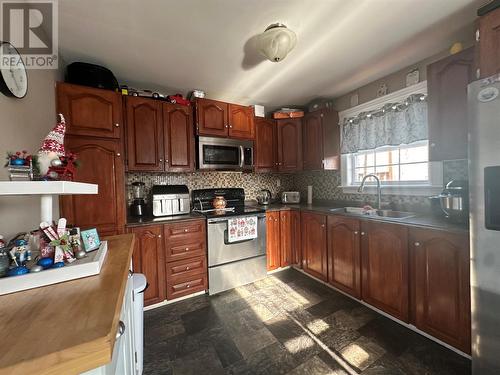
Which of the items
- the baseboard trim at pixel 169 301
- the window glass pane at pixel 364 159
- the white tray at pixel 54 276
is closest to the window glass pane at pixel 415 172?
the window glass pane at pixel 364 159

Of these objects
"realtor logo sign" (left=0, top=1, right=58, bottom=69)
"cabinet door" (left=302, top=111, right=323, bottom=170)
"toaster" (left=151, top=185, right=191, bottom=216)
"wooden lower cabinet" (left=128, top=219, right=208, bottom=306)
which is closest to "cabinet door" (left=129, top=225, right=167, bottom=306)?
"wooden lower cabinet" (left=128, top=219, right=208, bottom=306)

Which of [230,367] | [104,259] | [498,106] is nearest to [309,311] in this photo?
[230,367]

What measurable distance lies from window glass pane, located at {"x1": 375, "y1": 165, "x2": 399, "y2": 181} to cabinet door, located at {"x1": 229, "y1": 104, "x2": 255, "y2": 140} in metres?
1.63

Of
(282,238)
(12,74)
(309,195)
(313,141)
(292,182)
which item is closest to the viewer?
(12,74)

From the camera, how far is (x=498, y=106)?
1022 millimetres

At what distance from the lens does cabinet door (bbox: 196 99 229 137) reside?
243 centimetres

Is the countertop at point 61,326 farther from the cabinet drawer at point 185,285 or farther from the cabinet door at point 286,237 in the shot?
the cabinet door at point 286,237

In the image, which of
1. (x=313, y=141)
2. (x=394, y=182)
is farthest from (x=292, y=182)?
(x=394, y=182)

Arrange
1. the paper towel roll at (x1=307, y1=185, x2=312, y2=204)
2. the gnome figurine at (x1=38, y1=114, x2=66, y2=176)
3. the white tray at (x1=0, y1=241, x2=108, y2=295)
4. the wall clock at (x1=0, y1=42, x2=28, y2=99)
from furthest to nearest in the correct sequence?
the paper towel roll at (x1=307, y1=185, x2=312, y2=204) < the wall clock at (x1=0, y1=42, x2=28, y2=99) < the gnome figurine at (x1=38, y1=114, x2=66, y2=176) < the white tray at (x1=0, y1=241, x2=108, y2=295)

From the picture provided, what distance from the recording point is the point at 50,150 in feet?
2.81

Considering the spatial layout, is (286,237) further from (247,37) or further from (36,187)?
(36,187)

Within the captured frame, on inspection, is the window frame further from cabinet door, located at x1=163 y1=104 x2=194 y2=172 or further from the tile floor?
cabinet door, located at x1=163 y1=104 x2=194 y2=172

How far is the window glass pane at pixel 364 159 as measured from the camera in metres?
2.59

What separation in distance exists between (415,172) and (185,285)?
2681 millimetres
